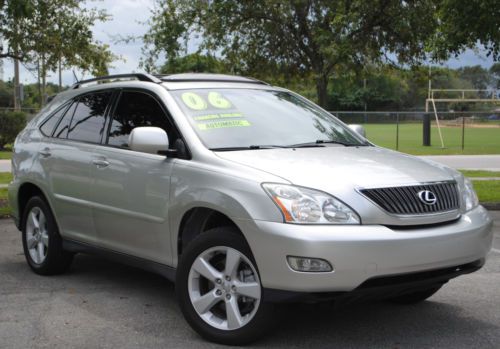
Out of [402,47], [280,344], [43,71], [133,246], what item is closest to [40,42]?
[43,71]

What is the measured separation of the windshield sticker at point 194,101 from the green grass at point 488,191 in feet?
24.5

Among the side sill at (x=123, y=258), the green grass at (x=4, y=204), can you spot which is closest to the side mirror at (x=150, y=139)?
the side sill at (x=123, y=258)

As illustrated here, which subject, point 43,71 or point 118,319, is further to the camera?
point 43,71

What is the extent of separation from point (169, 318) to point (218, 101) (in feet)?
5.38

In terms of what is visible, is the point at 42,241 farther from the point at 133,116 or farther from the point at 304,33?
the point at 304,33

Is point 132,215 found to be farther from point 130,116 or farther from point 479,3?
point 479,3

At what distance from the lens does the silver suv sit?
4246 millimetres

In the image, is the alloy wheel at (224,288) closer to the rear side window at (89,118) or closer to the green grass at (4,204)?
the rear side window at (89,118)

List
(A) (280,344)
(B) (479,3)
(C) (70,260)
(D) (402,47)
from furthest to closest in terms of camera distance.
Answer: (D) (402,47) < (B) (479,3) < (C) (70,260) < (A) (280,344)

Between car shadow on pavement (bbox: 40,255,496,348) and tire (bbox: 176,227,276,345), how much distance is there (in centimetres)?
13

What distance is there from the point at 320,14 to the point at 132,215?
438 inches

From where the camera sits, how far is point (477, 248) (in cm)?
470

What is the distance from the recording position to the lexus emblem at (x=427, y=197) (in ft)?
14.8

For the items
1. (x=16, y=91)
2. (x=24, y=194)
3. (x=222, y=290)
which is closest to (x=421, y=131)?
(x=16, y=91)
